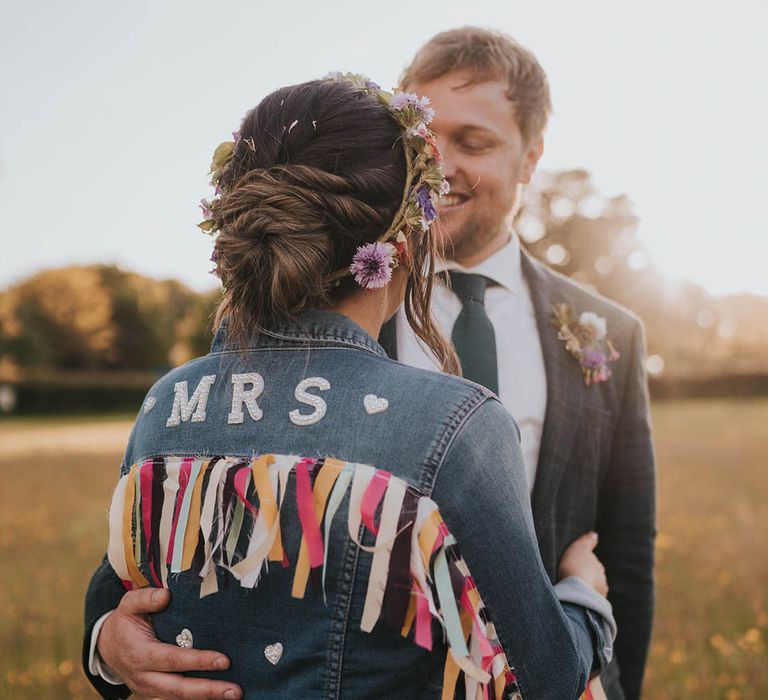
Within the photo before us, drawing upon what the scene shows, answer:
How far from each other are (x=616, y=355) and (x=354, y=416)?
1.63m

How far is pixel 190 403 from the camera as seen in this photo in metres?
1.66

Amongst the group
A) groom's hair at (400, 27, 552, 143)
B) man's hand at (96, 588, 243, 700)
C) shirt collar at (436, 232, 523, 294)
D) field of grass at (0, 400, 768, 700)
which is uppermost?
groom's hair at (400, 27, 552, 143)

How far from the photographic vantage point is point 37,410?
52.5 m

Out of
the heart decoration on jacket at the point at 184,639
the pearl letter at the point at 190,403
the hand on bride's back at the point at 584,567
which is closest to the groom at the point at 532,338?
the hand on bride's back at the point at 584,567

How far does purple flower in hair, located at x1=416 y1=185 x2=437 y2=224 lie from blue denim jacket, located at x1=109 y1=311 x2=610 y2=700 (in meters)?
0.33

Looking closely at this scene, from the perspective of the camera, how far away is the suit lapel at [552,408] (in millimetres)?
2547

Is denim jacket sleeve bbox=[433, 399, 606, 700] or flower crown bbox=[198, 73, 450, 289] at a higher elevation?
flower crown bbox=[198, 73, 450, 289]

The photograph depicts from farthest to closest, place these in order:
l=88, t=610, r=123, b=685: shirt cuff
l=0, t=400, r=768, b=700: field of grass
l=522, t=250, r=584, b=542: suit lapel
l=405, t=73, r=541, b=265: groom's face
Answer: l=0, t=400, r=768, b=700: field of grass → l=405, t=73, r=541, b=265: groom's face → l=522, t=250, r=584, b=542: suit lapel → l=88, t=610, r=123, b=685: shirt cuff

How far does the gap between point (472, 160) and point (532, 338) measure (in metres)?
0.72

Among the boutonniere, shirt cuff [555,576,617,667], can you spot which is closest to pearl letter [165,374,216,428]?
shirt cuff [555,576,617,667]

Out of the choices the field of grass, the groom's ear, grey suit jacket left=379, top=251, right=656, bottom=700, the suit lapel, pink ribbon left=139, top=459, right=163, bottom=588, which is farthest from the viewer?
the field of grass

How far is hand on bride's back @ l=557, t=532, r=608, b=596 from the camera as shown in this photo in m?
1.95

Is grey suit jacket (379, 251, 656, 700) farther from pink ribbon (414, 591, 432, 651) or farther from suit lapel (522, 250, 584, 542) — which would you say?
pink ribbon (414, 591, 432, 651)

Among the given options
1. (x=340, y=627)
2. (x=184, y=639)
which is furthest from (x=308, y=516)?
(x=184, y=639)
